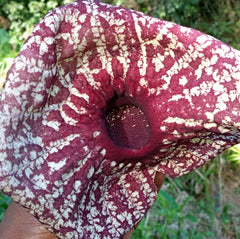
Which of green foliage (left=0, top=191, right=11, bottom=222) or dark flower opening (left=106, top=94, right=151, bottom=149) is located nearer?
dark flower opening (left=106, top=94, right=151, bottom=149)

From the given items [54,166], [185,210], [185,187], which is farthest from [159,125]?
[185,187]

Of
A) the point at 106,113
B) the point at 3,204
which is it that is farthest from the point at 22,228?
the point at 3,204

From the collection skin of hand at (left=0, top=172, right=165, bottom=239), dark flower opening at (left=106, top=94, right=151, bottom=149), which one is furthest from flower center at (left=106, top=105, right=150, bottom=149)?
skin of hand at (left=0, top=172, right=165, bottom=239)

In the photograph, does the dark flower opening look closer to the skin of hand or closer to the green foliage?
the skin of hand

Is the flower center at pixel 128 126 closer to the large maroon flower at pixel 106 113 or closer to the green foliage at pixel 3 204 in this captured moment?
the large maroon flower at pixel 106 113

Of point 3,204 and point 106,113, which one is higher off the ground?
point 106,113

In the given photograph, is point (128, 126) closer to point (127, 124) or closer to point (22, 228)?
point (127, 124)

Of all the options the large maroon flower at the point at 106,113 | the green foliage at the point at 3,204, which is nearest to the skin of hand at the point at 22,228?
the large maroon flower at the point at 106,113

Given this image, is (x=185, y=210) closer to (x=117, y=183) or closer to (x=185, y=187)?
(x=185, y=187)
